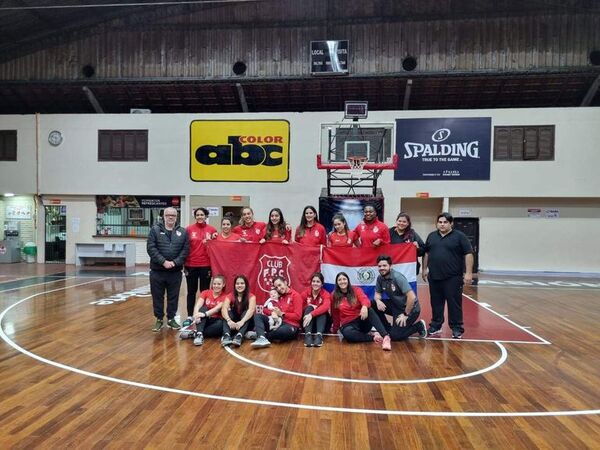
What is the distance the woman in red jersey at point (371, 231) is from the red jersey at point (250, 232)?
1524mm

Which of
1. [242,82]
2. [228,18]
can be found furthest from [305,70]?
[228,18]

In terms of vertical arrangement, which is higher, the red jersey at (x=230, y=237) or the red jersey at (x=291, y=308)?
the red jersey at (x=230, y=237)

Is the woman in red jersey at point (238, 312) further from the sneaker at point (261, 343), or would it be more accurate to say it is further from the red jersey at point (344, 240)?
the red jersey at point (344, 240)

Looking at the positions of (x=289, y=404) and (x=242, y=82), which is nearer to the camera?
(x=289, y=404)

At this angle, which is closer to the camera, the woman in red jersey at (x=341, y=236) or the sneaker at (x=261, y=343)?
the sneaker at (x=261, y=343)

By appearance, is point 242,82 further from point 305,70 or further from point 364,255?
point 364,255

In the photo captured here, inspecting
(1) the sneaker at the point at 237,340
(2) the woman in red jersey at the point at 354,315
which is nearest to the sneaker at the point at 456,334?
(2) the woman in red jersey at the point at 354,315

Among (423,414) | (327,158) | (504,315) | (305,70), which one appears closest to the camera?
(423,414)

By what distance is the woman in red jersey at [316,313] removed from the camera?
17.4ft

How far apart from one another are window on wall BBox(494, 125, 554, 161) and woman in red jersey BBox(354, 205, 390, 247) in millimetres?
9338

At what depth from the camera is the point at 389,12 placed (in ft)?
47.8

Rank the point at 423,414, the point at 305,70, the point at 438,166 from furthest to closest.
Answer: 1. the point at 305,70
2. the point at 438,166
3. the point at 423,414

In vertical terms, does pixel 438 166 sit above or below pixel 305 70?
below

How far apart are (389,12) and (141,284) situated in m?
12.3
